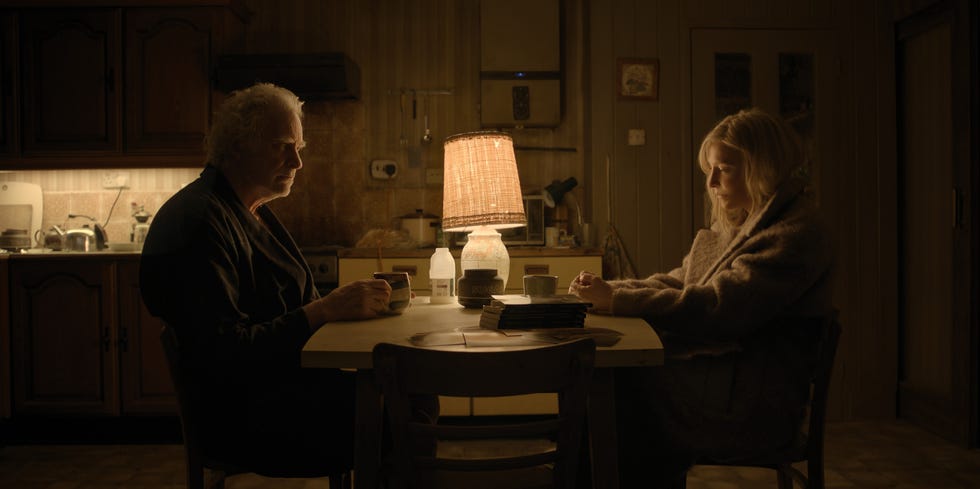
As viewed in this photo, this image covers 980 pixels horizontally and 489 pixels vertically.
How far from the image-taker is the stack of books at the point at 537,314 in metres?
1.53

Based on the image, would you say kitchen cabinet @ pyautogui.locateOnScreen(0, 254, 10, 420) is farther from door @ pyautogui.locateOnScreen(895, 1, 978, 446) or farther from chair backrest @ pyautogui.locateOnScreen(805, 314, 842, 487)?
door @ pyautogui.locateOnScreen(895, 1, 978, 446)

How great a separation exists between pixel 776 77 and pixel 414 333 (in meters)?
2.93

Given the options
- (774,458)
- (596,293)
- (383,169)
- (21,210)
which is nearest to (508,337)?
(596,293)

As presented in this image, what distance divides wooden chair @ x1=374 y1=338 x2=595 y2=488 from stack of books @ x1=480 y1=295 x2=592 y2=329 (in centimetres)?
37

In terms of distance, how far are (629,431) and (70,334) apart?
2759 mm

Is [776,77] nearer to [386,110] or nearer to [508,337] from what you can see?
[386,110]

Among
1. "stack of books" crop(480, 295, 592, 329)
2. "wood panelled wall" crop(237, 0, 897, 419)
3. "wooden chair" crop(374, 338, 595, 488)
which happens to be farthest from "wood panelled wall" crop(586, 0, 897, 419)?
"wooden chair" crop(374, 338, 595, 488)

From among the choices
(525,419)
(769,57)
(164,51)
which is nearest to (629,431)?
(525,419)

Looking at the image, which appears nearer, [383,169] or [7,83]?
[7,83]

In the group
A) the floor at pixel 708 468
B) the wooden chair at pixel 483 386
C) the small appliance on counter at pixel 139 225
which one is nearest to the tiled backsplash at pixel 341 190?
the small appliance on counter at pixel 139 225

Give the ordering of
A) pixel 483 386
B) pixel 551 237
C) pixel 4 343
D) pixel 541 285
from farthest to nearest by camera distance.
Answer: pixel 551 237 < pixel 4 343 < pixel 541 285 < pixel 483 386

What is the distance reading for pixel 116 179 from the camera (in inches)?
154

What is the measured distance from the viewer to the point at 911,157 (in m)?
3.60

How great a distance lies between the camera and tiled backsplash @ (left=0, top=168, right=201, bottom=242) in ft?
12.9
